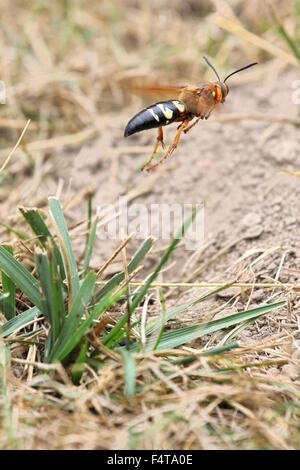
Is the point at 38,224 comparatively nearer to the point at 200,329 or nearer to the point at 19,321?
the point at 19,321

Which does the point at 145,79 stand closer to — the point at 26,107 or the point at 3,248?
the point at 26,107


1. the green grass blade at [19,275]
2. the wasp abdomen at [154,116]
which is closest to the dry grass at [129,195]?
the green grass blade at [19,275]

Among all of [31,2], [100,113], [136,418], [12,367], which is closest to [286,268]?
[136,418]

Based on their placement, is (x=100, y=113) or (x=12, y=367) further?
(x=100, y=113)

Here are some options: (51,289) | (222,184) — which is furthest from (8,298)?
(222,184)

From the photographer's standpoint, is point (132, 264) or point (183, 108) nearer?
point (132, 264)
